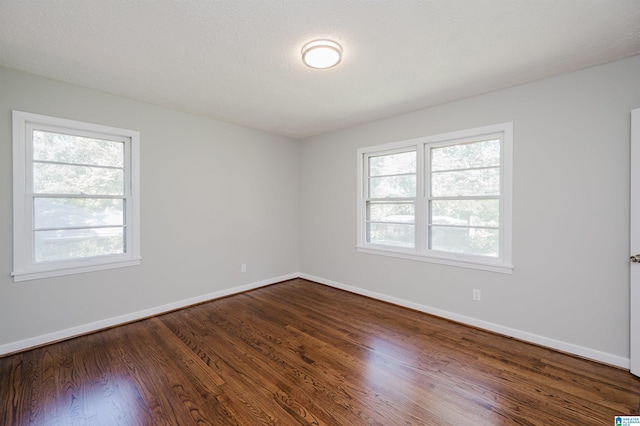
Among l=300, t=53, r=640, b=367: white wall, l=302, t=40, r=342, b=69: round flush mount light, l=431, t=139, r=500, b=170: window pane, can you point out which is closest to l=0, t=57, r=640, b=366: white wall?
l=300, t=53, r=640, b=367: white wall

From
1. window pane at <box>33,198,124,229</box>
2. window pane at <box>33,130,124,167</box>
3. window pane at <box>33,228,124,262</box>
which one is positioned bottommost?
window pane at <box>33,228,124,262</box>

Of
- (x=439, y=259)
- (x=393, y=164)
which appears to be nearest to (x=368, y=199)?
(x=393, y=164)

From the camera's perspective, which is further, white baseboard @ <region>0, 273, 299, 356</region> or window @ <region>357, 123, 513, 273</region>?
window @ <region>357, 123, 513, 273</region>

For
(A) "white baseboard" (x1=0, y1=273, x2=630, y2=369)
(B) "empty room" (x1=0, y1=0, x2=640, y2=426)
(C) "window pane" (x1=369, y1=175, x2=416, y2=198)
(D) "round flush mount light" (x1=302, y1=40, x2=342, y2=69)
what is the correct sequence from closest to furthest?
(B) "empty room" (x1=0, y1=0, x2=640, y2=426) → (D) "round flush mount light" (x1=302, y1=40, x2=342, y2=69) → (A) "white baseboard" (x1=0, y1=273, x2=630, y2=369) → (C) "window pane" (x1=369, y1=175, x2=416, y2=198)

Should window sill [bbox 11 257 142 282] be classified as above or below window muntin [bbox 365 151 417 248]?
below

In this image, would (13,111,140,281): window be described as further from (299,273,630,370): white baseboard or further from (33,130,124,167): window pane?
(299,273,630,370): white baseboard

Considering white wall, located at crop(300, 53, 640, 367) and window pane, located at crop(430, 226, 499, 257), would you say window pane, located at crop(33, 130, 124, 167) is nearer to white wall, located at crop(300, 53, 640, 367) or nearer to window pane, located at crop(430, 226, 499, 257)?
white wall, located at crop(300, 53, 640, 367)

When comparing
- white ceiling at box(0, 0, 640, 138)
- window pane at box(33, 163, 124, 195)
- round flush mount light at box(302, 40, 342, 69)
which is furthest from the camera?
window pane at box(33, 163, 124, 195)

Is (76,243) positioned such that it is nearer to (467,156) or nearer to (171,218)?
(171,218)

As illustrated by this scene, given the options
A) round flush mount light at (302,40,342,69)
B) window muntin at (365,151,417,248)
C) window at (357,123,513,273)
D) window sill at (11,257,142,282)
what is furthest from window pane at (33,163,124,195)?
window muntin at (365,151,417,248)

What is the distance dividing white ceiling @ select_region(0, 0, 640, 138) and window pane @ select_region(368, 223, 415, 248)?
68.2 inches

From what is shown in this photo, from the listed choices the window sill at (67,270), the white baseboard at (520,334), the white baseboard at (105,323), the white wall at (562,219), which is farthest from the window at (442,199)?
the window sill at (67,270)

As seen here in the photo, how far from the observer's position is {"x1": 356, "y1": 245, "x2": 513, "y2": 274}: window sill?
2.99 metres

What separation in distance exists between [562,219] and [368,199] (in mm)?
2304
